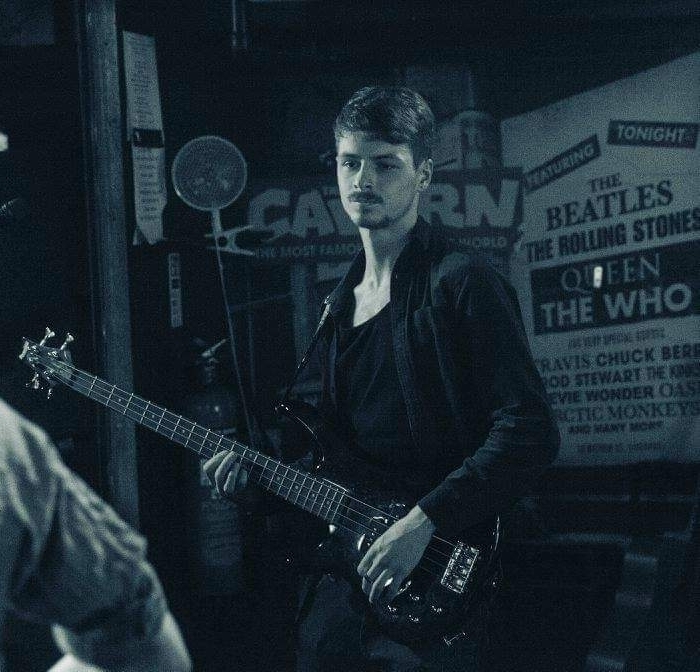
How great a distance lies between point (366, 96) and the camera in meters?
2.95

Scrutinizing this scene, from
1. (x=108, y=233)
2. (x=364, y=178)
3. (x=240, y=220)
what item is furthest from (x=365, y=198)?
(x=240, y=220)

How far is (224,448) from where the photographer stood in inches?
120

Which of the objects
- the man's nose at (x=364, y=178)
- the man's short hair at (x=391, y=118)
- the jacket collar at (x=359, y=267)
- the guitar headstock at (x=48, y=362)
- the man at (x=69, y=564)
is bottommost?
the man at (x=69, y=564)

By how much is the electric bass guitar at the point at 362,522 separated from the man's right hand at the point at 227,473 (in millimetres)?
36

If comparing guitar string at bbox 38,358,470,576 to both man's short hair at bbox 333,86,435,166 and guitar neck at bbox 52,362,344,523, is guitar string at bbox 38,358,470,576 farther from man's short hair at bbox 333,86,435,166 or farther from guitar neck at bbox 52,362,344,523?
man's short hair at bbox 333,86,435,166

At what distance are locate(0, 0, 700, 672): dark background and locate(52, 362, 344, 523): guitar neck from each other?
87cm

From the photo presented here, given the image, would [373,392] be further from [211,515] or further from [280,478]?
[211,515]

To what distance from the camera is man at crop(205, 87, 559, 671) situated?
8.42 ft

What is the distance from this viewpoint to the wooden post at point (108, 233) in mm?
4109

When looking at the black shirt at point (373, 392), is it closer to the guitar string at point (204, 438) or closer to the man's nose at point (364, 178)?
the guitar string at point (204, 438)

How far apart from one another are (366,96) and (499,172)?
5.73 ft

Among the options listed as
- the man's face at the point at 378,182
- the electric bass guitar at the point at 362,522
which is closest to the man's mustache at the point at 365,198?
→ the man's face at the point at 378,182

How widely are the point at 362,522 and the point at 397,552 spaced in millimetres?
236

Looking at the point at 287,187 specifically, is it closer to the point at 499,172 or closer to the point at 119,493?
the point at 499,172
